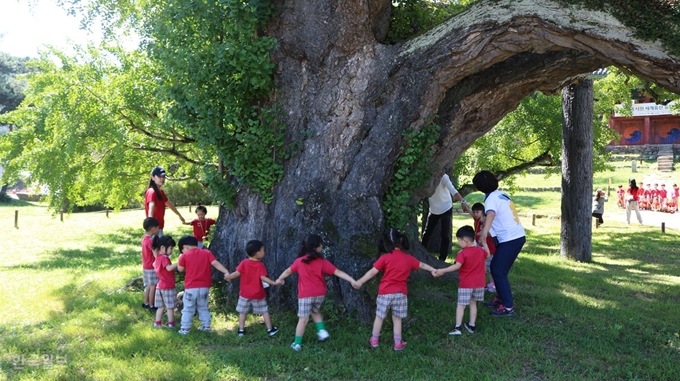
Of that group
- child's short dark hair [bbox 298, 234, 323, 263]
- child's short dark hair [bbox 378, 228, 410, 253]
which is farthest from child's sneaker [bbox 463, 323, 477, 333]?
child's short dark hair [bbox 298, 234, 323, 263]

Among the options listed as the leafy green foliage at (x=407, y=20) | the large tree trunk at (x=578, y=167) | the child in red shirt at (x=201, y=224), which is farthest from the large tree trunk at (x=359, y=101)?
the large tree trunk at (x=578, y=167)

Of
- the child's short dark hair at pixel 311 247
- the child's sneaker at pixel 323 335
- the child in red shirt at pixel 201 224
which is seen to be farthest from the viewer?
the child in red shirt at pixel 201 224

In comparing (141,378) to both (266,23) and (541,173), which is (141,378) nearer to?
(266,23)

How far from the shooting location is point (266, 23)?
304 inches

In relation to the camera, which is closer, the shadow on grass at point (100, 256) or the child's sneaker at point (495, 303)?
the child's sneaker at point (495, 303)

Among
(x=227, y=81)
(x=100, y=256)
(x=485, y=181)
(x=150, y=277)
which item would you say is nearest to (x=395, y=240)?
(x=485, y=181)

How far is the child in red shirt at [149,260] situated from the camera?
7.46 metres

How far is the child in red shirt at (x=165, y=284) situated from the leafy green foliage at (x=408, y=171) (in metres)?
2.85

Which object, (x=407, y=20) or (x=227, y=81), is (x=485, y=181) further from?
(x=227, y=81)

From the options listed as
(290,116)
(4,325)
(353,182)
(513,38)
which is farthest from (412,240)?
(4,325)

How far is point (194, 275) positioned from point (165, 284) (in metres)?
0.52

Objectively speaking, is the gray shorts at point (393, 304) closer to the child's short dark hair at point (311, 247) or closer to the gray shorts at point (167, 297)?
the child's short dark hair at point (311, 247)

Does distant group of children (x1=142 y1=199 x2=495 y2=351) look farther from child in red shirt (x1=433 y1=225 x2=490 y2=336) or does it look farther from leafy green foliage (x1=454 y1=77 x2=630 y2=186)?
leafy green foliage (x1=454 y1=77 x2=630 y2=186)

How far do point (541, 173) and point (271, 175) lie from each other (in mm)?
38037
